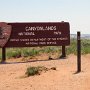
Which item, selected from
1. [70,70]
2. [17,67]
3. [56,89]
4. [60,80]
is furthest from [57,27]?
[56,89]

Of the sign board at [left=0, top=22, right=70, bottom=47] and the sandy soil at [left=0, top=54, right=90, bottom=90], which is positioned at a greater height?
the sign board at [left=0, top=22, right=70, bottom=47]

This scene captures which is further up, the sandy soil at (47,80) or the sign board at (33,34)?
the sign board at (33,34)

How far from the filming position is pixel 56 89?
12695 mm

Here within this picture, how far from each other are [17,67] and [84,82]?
6.46 metres

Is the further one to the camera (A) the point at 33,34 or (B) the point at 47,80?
(A) the point at 33,34

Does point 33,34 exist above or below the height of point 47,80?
above

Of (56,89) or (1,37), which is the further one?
(1,37)

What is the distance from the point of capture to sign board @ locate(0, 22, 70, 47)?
22095 millimetres

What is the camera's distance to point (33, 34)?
22.5m

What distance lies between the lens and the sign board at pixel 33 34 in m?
22.1

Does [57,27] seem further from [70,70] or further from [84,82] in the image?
[84,82]

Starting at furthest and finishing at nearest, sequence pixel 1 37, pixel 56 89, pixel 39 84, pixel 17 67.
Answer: pixel 1 37, pixel 17 67, pixel 39 84, pixel 56 89

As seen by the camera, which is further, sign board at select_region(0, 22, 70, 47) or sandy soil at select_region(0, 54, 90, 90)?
sign board at select_region(0, 22, 70, 47)

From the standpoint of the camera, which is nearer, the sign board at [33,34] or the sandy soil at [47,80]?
the sandy soil at [47,80]
